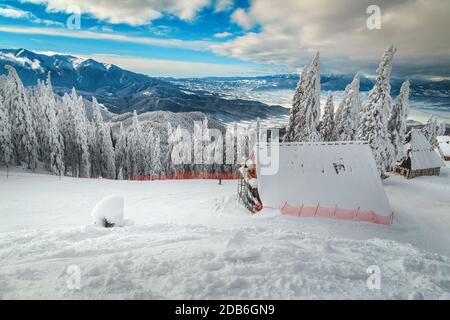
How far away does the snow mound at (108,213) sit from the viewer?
11617 millimetres

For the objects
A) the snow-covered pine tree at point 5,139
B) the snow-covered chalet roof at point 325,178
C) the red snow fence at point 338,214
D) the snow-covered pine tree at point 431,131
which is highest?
the snow-covered pine tree at point 431,131

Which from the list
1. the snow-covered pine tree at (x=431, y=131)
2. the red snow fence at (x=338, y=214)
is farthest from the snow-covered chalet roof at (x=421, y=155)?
the snow-covered pine tree at (x=431, y=131)

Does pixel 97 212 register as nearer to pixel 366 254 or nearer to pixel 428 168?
pixel 366 254

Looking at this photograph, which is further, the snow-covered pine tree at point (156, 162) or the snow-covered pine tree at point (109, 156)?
the snow-covered pine tree at point (156, 162)

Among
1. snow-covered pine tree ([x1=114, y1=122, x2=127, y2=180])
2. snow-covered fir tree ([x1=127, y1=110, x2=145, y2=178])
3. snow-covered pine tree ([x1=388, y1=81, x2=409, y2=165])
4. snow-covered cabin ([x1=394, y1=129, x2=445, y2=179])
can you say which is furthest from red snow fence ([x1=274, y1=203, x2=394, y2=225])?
snow-covered pine tree ([x1=114, y1=122, x2=127, y2=180])

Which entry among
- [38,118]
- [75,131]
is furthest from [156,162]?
[38,118]

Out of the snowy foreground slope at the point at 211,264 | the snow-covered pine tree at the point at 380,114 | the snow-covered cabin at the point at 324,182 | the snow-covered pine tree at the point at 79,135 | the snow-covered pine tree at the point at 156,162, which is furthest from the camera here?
the snow-covered pine tree at the point at 156,162

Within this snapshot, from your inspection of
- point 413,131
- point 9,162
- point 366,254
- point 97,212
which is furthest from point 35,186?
point 413,131

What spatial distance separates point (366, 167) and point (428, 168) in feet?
80.6

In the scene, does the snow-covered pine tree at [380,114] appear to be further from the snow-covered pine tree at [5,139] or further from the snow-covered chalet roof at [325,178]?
the snow-covered pine tree at [5,139]

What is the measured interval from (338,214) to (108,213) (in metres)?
13.5

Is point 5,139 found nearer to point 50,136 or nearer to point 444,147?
point 50,136

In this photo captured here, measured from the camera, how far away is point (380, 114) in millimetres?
28172

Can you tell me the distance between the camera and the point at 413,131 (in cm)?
3634
